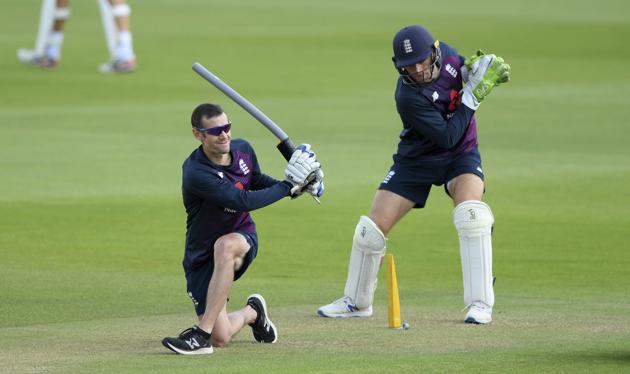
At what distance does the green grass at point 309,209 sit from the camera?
322 inches

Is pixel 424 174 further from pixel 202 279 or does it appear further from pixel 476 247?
pixel 202 279

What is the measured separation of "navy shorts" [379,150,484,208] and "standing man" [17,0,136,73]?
1395 cm

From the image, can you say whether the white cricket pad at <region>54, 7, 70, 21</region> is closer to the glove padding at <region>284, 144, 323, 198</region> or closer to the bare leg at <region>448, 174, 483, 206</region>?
the bare leg at <region>448, 174, 483, 206</region>

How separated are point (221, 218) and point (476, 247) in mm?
1682

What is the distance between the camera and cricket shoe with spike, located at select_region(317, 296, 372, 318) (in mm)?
9336

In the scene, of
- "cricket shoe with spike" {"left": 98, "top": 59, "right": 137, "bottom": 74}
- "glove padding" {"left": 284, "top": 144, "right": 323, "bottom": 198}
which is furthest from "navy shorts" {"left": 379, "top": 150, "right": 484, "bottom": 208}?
"cricket shoe with spike" {"left": 98, "top": 59, "right": 137, "bottom": 74}

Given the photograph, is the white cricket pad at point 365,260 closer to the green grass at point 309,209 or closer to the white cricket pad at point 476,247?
the green grass at point 309,209

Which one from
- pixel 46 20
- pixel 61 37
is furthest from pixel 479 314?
pixel 61 37

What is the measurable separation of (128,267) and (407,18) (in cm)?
2276

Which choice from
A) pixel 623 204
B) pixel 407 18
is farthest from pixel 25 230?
pixel 407 18

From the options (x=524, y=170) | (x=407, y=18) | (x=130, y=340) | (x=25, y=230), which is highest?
(x=407, y=18)

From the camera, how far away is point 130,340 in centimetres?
845

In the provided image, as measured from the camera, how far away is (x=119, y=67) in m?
25.0

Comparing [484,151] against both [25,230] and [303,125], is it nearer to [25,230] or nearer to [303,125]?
[303,125]
